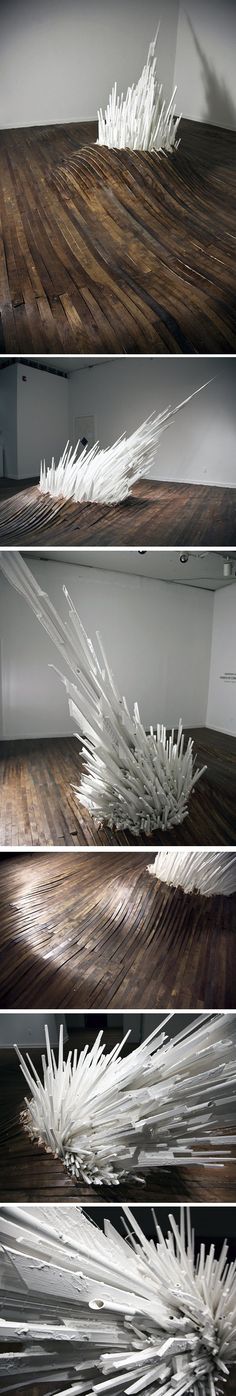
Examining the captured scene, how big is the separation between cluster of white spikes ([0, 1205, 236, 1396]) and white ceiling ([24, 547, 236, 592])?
85 centimetres

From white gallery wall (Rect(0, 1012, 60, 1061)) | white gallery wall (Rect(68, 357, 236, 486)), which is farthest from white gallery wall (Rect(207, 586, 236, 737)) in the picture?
white gallery wall (Rect(0, 1012, 60, 1061))

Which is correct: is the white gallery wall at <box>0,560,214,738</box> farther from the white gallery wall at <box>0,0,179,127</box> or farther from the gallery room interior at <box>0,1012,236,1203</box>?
the white gallery wall at <box>0,0,179,127</box>

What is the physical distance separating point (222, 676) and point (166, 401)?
36 centimetres

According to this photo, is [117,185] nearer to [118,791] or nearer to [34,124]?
[34,124]

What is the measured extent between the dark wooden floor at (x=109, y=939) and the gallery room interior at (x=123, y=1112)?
0.04 meters

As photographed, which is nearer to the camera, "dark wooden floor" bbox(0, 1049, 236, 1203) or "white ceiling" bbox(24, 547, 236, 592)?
"white ceiling" bbox(24, 547, 236, 592)

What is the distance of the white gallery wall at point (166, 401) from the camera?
48.1 inches

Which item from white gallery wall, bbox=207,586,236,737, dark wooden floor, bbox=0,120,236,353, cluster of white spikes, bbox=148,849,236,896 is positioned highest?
dark wooden floor, bbox=0,120,236,353

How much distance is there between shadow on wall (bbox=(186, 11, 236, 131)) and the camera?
127cm

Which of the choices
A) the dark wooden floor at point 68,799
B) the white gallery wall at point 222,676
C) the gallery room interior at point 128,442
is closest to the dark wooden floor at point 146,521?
the gallery room interior at point 128,442

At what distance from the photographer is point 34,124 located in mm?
1295

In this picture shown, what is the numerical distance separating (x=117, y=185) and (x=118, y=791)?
0.80m

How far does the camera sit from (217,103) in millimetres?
1278

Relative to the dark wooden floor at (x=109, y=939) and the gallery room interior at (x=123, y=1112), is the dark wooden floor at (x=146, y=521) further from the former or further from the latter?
the gallery room interior at (x=123, y=1112)
